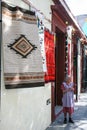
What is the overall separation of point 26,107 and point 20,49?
1.45 meters

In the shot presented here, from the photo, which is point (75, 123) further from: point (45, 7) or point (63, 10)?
point (63, 10)

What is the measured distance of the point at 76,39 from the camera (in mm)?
19984

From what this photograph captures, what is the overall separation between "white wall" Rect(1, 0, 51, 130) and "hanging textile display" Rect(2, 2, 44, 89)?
0.22 meters

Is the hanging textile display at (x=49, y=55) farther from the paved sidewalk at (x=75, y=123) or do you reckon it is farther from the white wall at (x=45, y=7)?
the paved sidewalk at (x=75, y=123)

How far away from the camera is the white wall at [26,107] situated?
6.69 meters

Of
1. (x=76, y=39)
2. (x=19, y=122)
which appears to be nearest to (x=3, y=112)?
(x=19, y=122)

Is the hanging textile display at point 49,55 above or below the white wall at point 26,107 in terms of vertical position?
above

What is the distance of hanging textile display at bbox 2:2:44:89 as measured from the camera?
6.67 m

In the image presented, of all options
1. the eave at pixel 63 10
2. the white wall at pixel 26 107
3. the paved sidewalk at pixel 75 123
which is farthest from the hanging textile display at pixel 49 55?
the eave at pixel 63 10

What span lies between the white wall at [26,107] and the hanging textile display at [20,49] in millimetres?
216

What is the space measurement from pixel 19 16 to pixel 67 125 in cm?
493

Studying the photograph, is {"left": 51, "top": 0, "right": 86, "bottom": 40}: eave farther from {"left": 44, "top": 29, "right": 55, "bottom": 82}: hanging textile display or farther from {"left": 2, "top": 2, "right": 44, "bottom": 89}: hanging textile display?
{"left": 2, "top": 2, "right": 44, "bottom": 89}: hanging textile display

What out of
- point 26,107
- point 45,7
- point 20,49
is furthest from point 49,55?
point 20,49

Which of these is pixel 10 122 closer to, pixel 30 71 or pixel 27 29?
pixel 30 71
